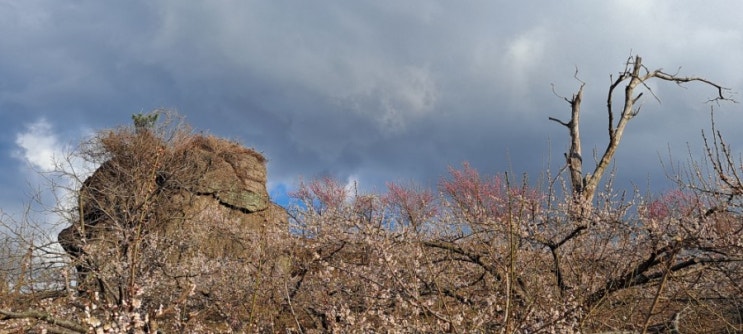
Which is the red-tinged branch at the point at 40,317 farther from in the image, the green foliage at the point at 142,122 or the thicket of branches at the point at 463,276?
the green foliage at the point at 142,122

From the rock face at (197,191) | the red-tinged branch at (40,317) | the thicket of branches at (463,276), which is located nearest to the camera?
the red-tinged branch at (40,317)

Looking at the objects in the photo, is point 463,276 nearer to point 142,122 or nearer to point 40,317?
point 40,317

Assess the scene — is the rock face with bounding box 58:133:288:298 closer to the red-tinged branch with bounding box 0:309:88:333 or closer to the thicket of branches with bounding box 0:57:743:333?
the thicket of branches with bounding box 0:57:743:333

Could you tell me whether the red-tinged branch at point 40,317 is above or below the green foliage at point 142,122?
below

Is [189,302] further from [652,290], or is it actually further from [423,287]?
[652,290]

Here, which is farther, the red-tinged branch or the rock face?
the rock face

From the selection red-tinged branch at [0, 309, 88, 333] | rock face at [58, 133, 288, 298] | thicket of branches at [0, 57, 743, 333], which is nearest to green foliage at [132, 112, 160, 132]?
rock face at [58, 133, 288, 298]

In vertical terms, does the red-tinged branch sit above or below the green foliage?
below

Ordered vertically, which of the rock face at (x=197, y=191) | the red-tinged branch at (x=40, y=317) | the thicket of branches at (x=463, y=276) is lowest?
the red-tinged branch at (x=40, y=317)

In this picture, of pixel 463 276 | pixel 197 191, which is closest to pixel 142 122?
pixel 197 191

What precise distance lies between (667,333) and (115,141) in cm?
1504

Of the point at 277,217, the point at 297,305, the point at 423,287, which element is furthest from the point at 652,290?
the point at 277,217

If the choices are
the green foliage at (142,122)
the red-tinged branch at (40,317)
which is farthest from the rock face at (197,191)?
the red-tinged branch at (40,317)

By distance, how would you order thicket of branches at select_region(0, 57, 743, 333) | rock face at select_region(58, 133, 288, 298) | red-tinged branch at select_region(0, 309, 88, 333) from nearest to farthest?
red-tinged branch at select_region(0, 309, 88, 333), thicket of branches at select_region(0, 57, 743, 333), rock face at select_region(58, 133, 288, 298)
